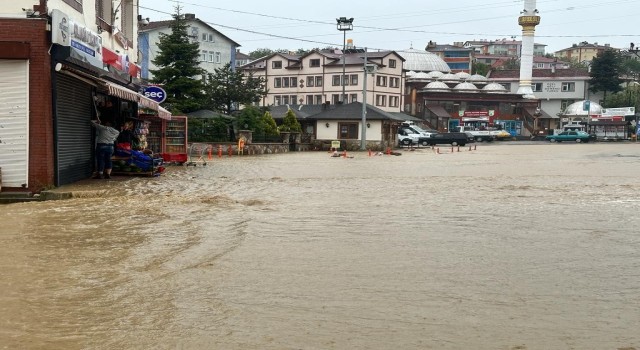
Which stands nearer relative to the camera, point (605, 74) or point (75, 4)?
point (75, 4)

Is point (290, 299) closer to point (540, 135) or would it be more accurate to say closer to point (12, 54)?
point (12, 54)

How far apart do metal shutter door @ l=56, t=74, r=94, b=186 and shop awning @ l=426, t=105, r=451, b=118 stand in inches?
2782

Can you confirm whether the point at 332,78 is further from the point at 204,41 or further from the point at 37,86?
the point at 37,86

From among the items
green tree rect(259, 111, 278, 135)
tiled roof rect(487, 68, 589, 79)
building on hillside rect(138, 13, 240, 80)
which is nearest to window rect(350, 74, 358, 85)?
building on hillside rect(138, 13, 240, 80)

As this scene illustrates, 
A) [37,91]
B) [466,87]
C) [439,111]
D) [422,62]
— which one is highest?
[422,62]

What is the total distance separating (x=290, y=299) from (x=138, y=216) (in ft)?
20.6

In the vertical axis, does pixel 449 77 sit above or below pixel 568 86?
above

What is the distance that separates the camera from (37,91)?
46.4 ft

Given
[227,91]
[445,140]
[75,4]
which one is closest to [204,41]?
[227,91]

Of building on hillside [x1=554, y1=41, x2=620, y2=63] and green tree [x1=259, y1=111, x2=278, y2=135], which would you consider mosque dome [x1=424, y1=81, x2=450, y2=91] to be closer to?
green tree [x1=259, y1=111, x2=278, y2=135]

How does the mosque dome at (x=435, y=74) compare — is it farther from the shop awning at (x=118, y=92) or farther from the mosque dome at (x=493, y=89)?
the shop awning at (x=118, y=92)

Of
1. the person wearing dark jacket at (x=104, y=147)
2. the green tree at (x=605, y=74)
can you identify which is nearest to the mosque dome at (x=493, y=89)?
the green tree at (x=605, y=74)

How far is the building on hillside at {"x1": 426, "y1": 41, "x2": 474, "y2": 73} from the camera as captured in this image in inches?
5153

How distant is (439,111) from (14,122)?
249 ft
